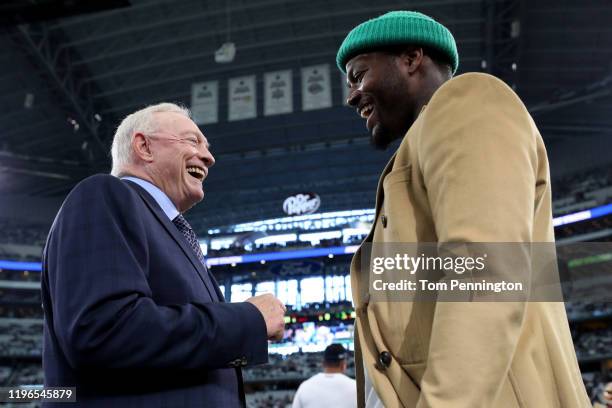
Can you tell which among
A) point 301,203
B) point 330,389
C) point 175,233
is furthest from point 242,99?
point 301,203

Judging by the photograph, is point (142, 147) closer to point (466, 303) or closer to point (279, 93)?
point (466, 303)

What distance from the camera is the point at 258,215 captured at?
39375mm

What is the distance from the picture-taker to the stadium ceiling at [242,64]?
1966cm

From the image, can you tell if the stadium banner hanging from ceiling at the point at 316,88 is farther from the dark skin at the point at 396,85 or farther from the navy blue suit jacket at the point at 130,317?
the navy blue suit jacket at the point at 130,317

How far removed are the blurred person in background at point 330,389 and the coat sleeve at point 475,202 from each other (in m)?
3.84

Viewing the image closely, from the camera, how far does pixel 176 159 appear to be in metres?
2.27

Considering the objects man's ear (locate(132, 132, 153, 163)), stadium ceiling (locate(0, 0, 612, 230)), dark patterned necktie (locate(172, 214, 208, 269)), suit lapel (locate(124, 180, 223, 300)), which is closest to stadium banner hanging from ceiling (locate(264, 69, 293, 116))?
stadium ceiling (locate(0, 0, 612, 230))

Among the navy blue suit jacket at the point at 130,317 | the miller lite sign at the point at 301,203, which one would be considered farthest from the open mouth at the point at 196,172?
the miller lite sign at the point at 301,203

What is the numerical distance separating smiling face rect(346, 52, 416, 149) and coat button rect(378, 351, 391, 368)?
0.74 metres

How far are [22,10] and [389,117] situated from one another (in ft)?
42.2

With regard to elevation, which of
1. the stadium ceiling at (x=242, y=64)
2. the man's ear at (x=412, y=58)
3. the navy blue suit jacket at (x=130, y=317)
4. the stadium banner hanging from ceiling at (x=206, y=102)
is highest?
the stadium ceiling at (x=242, y=64)

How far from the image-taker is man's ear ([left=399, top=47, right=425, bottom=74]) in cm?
189

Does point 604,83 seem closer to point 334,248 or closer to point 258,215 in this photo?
point 334,248

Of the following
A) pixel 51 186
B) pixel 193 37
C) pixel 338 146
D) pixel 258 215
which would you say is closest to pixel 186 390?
pixel 193 37
